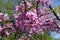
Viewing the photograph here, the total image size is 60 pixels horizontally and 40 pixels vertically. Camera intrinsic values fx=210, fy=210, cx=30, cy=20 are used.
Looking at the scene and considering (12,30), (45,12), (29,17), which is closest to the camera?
(29,17)

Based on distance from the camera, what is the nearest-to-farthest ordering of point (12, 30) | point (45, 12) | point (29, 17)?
point (29, 17) < point (12, 30) < point (45, 12)

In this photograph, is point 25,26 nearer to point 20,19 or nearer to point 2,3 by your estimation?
point 20,19

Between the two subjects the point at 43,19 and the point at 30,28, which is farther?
the point at 43,19

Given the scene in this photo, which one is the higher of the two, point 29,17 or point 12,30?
point 29,17

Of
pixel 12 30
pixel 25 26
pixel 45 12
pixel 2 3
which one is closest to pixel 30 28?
pixel 25 26

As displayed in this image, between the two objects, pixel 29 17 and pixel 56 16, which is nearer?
pixel 29 17

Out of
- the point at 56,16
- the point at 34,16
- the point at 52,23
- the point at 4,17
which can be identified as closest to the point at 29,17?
the point at 34,16

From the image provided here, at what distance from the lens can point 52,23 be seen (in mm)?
3561

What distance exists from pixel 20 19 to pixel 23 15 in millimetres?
95

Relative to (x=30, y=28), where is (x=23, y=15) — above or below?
above

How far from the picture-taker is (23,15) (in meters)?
2.96

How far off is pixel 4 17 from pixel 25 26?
1.07ft

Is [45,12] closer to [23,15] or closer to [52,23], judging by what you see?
[52,23]

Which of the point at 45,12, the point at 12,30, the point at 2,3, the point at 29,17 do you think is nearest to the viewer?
the point at 29,17
